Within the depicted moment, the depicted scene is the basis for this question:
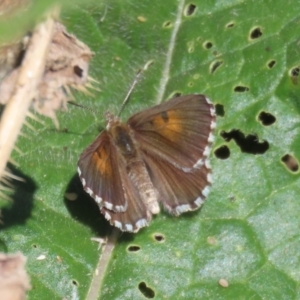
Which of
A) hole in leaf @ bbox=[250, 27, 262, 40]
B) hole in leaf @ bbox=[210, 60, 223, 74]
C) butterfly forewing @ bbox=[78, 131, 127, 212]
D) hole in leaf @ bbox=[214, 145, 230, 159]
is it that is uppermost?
hole in leaf @ bbox=[250, 27, 262, 40]

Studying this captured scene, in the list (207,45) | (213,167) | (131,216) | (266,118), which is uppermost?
(207,45)

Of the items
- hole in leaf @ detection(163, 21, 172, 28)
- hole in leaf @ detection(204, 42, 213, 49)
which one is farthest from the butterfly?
hole in leaf @ detection(163, 21, 172, 28)

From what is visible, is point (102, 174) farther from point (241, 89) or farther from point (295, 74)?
point (295, 74)

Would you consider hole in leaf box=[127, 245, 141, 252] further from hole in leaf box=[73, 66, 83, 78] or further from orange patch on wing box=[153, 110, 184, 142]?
hole in leaf box=[73, 66, 83, 78]

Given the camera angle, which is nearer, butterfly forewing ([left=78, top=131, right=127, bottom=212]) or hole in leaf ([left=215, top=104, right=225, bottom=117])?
butterfly forewing ([left=78, top=131, right=127, bottom=212])

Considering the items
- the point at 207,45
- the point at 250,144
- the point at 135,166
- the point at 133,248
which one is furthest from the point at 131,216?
the point at 207,45

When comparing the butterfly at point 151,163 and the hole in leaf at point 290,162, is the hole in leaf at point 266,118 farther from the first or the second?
the butterfly at point 151,163

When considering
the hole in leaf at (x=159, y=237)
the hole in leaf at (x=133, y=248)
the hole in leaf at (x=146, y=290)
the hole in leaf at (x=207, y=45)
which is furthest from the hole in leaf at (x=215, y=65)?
the hole in leaf at (x=146, y=290)
